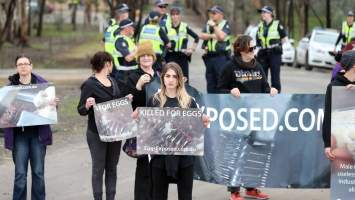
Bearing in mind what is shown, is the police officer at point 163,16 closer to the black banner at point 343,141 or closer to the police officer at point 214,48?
the police officer at point 214,48

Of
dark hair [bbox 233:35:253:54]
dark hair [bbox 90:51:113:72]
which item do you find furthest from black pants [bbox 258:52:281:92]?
dark hair [bbox 90:51:113:72]

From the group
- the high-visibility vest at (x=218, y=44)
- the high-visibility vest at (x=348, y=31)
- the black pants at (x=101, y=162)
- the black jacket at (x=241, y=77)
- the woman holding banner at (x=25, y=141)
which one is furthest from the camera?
the high-visibility vest at (x=348, y=31)

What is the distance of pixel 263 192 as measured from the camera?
30.5 feet

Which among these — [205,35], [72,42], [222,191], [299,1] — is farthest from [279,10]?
[222,191]

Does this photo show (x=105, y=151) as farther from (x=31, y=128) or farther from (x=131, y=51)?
(x=131, y=51)

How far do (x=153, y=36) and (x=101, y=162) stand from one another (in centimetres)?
681

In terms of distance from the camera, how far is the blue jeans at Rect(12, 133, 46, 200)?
26.0 ft

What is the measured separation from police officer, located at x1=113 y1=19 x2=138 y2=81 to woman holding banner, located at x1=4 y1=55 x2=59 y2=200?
5.42 metres

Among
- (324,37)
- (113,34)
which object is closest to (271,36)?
(113,34)

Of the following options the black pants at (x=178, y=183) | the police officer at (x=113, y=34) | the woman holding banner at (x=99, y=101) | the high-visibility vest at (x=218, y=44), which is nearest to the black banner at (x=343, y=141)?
Result: the black pants at (x=178, y=183)

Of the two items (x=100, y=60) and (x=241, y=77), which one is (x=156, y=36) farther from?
(x=100, y=60)

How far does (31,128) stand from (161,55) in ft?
21.6

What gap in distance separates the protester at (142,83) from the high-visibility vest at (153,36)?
6.27 m

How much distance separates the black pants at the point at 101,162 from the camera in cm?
779
